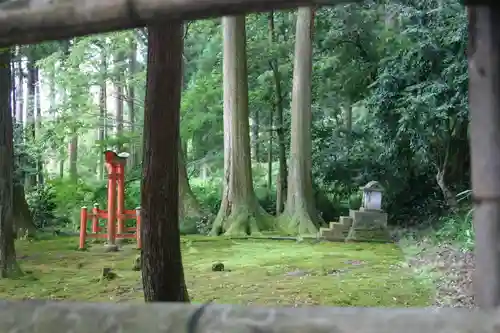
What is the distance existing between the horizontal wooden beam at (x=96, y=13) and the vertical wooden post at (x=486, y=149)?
48 cm

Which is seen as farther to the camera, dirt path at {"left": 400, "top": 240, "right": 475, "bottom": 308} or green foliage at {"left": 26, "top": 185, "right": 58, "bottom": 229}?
green foliage at {"left": 26, "top": 185, "right": 58, "bottom": 229}

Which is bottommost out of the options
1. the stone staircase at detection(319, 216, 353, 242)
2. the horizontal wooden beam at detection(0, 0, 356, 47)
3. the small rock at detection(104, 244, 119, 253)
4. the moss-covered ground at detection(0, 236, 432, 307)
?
the moss-covered ground at detection(0, 236, 432, 307)

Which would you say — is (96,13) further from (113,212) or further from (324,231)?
(324,231)

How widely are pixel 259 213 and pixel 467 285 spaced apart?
7.41 m

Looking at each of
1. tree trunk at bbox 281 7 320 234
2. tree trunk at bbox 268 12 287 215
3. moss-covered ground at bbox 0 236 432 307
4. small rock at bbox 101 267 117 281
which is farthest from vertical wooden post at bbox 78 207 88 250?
tree trunk at bbox 268 12 287 215

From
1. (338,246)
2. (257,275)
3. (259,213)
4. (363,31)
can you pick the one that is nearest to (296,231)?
(259,213)

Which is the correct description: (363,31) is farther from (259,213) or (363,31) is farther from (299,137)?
(259,213)

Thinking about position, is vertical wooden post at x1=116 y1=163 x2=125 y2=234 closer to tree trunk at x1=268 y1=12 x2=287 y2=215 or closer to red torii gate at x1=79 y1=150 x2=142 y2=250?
red torii gate at x1=79 y1=150 x2=142 y2=250

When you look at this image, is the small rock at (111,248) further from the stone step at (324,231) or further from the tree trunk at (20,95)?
the tree trunk at (20,95)

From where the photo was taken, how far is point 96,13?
1847mm

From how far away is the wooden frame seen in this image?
1652 mm

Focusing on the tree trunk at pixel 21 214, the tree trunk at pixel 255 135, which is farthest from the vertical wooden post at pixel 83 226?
the tree trunk at pixel 255 135

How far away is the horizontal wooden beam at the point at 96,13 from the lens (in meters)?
1.75

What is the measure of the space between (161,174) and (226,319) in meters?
2.92
